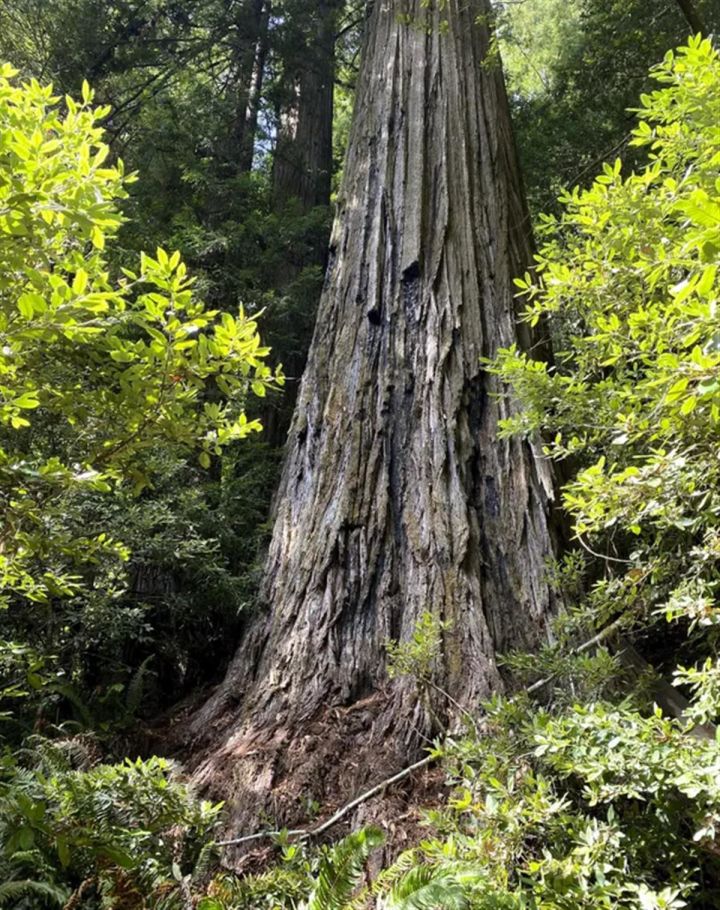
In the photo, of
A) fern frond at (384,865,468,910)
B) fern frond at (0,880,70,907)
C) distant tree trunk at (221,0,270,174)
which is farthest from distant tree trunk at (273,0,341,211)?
fern frond at (384,865,468,910)

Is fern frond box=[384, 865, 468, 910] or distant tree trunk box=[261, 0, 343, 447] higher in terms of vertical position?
distant tree trunk box=[261, 0, 343, 447]

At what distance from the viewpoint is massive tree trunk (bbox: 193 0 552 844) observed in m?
2.49

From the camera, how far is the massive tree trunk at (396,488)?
2.49 m

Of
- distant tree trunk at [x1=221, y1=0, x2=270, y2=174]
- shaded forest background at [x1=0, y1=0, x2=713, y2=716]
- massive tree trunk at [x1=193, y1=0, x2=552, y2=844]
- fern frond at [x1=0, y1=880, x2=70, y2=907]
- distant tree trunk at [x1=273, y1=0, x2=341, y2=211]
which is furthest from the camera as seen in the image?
distant tree trunk at [x1=273, y1=0, x2=341, y2=211]

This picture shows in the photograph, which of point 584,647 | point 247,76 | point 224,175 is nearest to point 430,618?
point 584,647

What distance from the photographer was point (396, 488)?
3041mm

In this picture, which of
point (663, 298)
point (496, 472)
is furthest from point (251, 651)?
point (663, 298)

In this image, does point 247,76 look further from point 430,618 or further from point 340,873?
point 340,873

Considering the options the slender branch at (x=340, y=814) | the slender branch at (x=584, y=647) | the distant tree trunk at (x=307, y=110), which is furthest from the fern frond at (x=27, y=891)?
the distant tree trunk at (x=307, y=110)

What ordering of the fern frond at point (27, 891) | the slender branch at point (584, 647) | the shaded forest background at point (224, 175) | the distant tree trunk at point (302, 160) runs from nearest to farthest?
the fern frond at point (27, 891) < the slender branch at point (584, 647) < the shaded forest background at point (224, 175) < the distant tree trunk at point (302, 160)

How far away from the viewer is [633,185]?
1918 mm

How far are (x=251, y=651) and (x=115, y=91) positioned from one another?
636 centimetres

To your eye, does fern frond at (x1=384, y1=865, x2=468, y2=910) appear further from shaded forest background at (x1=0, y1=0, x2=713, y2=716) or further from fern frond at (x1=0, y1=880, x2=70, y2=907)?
shaded forest background at (x1=0, y1=0, x2=713, y2=716)

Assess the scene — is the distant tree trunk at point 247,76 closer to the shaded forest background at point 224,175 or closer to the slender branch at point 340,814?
the shaded forest background at point 224,175
